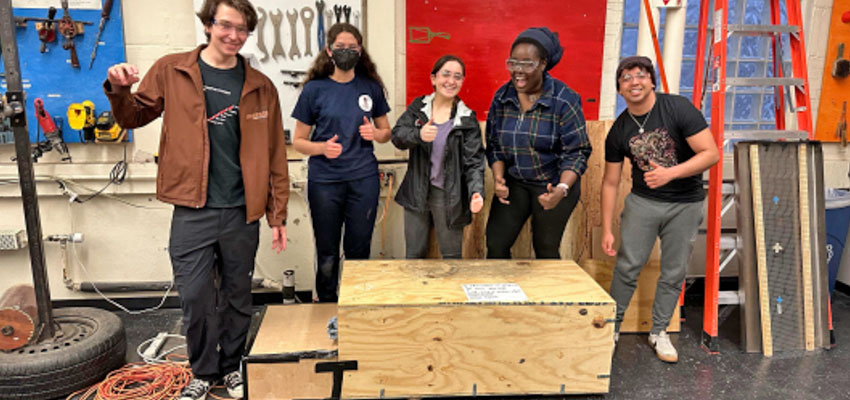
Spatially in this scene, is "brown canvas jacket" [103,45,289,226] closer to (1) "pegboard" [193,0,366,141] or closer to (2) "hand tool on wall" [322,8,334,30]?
(1) "pegboard" [193,0,366,141]

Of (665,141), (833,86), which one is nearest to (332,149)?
(665,141)

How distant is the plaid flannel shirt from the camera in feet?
8.11

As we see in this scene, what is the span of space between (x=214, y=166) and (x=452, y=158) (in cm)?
103

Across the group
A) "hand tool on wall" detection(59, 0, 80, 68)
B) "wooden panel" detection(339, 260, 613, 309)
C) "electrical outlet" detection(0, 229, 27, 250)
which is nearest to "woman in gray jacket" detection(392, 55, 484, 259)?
"wooden panel" detection(339, 260, 613, 309)

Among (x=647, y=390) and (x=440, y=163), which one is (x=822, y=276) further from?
(x=440, y=163)

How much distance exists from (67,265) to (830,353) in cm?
412

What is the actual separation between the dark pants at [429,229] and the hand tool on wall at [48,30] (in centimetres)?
203

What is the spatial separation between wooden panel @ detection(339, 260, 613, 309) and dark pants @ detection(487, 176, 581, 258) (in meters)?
0.10

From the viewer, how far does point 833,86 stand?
3.40 metres

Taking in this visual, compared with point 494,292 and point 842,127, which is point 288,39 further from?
point 842,127

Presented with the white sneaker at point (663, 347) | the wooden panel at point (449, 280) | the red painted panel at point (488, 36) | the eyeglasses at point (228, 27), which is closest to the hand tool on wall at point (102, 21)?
the eyeglasses at point (228, 27)

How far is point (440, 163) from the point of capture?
2.53 metres

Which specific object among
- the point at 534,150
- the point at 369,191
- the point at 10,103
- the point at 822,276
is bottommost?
→ the point at 822,276

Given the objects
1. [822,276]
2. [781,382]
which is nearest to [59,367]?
[781,382]
